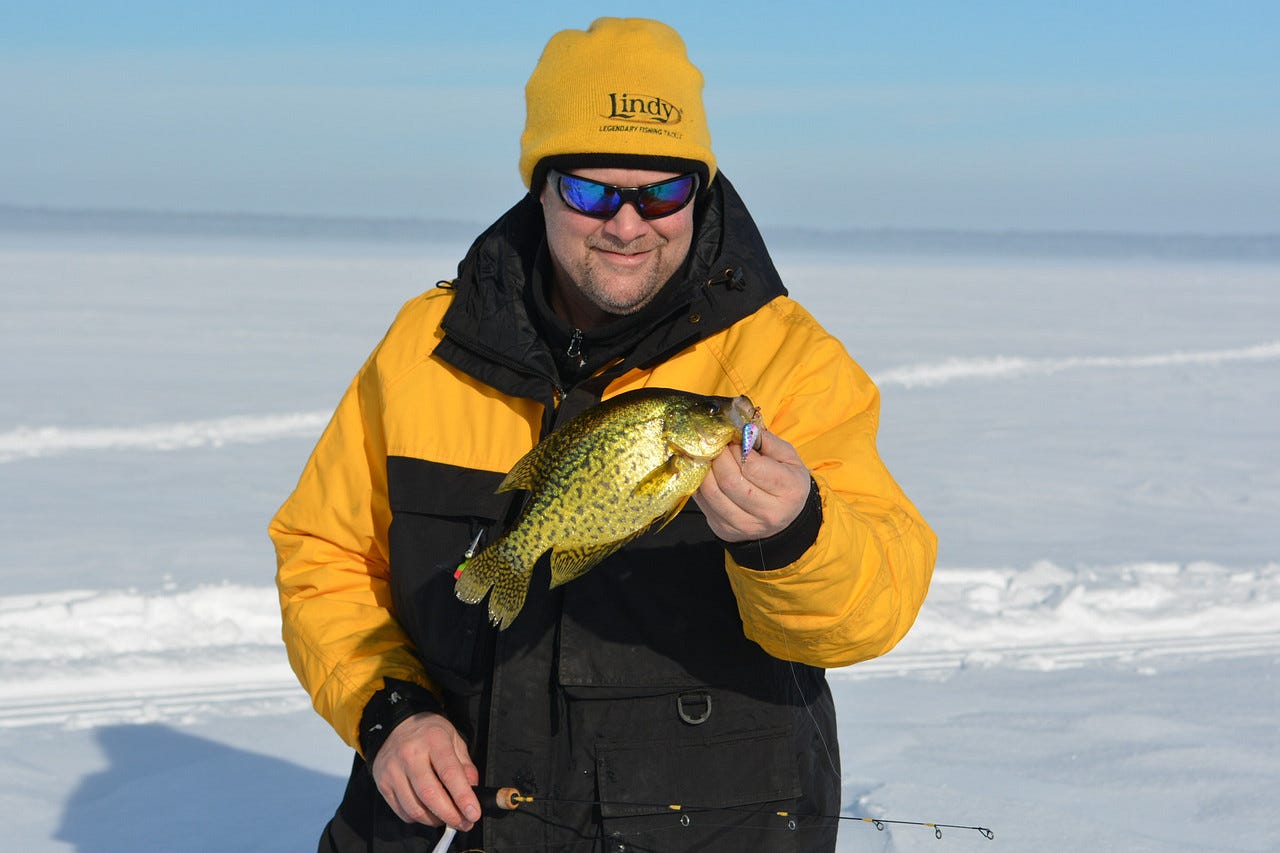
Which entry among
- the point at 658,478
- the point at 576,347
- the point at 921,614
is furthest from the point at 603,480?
the point at 921,614

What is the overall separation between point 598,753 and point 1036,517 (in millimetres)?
6466

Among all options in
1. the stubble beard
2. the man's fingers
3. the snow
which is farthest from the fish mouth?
the snow

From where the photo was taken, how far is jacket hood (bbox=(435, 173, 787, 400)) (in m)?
2.56

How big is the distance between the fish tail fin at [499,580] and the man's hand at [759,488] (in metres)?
0.38

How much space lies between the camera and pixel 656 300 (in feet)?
8.66

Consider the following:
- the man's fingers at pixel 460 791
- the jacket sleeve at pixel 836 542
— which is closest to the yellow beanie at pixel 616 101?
the jacket sleeve at pixel 836 542

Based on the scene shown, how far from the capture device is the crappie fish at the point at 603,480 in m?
2.01

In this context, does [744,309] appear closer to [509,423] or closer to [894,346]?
[509,423]

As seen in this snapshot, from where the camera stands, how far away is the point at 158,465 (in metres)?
9.62

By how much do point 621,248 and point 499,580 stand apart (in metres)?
0.74

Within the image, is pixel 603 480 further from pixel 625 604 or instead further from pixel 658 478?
pixel 625 604

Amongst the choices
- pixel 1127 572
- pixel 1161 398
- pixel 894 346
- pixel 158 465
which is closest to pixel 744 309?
pixel 1127 572

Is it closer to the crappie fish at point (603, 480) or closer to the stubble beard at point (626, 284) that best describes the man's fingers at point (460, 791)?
the crappie fish at point (603, 480)

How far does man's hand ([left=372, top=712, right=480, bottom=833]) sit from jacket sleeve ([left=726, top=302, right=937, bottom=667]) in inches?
24.5
